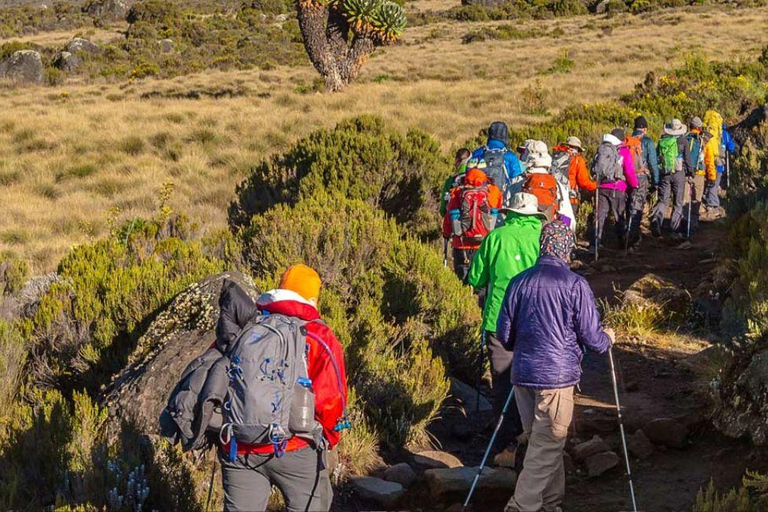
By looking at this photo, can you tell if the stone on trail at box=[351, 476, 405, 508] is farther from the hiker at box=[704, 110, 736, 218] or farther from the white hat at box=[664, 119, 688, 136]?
the hiker at box=[704, 110, 736, 218]

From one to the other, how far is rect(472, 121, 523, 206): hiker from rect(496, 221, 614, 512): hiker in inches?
141

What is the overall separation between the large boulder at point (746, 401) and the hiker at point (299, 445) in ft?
9.56

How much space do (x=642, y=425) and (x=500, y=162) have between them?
3134 millimetres

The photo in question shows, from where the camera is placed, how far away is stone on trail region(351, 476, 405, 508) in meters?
5.46

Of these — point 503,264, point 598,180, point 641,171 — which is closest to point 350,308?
point 503,264

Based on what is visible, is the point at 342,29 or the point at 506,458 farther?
the point at 342,29

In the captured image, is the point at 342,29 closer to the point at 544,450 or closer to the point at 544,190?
the point at 544,190

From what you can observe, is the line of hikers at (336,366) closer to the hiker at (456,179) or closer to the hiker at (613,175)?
the hiker at (456,179)

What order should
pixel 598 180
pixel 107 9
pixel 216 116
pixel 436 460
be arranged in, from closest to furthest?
pixel 436 460 → pixel 598 180 → pixel 216 116 → pixel 107 9

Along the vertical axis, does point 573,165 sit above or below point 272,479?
above

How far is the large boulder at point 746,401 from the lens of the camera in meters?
5.28

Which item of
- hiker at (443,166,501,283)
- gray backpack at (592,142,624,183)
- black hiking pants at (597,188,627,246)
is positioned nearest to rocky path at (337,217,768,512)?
hiker at (443,166,501,283)

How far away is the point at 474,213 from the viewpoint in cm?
788

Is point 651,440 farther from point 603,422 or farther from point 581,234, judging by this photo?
point 581,234
